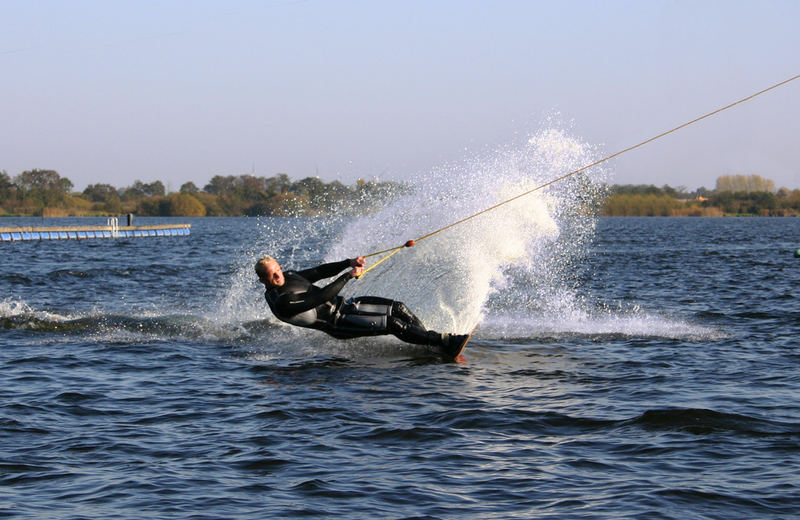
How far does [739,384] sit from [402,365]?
432cm

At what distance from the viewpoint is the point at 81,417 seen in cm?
910

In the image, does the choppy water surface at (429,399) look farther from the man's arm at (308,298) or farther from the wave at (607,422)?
the man's arm at (308,298)

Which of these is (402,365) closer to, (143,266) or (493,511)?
(493,511)

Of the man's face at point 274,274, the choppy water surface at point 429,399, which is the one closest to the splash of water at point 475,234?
the choppy water surface at point 429,399

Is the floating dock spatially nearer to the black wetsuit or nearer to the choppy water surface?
the choppy water surface

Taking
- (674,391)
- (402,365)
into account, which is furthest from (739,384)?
(402,365)

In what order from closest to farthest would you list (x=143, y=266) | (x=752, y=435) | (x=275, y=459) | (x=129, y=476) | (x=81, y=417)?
1. (x=129, y=476)
2. (x=275, y=459)
3. (x=752, y=435)
4. (x=81, y=417)
5. (x=143, y=266)

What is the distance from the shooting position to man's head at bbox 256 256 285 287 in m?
11.4

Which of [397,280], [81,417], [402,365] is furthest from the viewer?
[397,280]

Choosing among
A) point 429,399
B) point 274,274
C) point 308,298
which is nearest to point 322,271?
point 308,298

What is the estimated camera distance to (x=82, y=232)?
6456 centimetres

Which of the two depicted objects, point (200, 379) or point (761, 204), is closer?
point (200, 379)

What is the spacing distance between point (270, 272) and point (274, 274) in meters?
0.07

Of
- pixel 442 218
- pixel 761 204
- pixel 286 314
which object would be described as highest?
pixel 761 204
